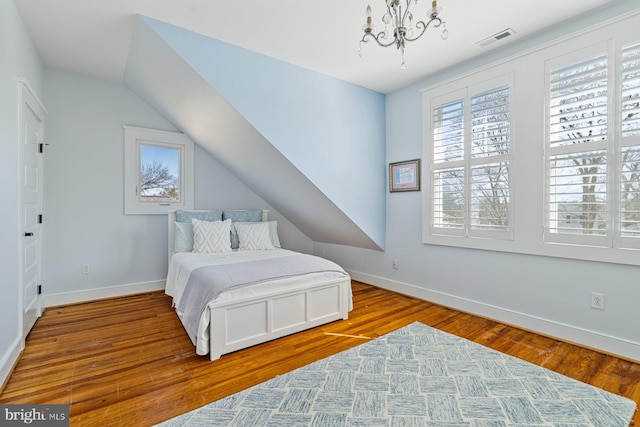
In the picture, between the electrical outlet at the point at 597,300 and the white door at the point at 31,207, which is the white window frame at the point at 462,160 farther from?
the white door at the point at 31,207

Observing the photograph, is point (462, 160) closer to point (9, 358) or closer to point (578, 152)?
point (578, 152)

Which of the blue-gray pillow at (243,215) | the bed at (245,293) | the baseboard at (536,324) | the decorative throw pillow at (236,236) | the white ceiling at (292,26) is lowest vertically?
the baseboard at (536,324)

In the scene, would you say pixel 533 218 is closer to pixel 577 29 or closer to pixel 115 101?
pixel 577 29

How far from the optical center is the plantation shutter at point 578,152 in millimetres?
2291

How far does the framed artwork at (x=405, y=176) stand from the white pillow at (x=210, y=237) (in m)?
2.22

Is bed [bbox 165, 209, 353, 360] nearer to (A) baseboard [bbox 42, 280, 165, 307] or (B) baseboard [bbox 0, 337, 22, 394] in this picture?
(A) baseboard [bbox 42, 280, 165, 307]

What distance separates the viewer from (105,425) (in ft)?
5.14

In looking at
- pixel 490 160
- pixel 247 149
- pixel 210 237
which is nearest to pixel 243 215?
pixel 210 237

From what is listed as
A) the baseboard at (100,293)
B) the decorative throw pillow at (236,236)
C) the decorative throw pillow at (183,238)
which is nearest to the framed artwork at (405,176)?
the decorative throw pillow at (236,236)

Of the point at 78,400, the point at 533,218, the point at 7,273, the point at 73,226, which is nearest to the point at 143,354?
the point at 78,400

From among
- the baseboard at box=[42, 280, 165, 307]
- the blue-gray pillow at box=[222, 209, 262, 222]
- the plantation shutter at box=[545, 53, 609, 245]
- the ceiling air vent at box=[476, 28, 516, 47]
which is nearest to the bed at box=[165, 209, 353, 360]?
the blue-gray pillow at box=[222, 209, 262, 222]

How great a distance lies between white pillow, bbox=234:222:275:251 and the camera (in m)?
3.84

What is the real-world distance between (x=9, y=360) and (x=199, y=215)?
7.25 feet

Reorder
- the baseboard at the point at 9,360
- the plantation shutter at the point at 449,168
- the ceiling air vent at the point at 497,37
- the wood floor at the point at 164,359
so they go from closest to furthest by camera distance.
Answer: the wood floor at the point at 164,359, the baseboard at the point at 9,360, the ceiling air vent at the point at 497,37, the plantation shutter at the point at 449,168
